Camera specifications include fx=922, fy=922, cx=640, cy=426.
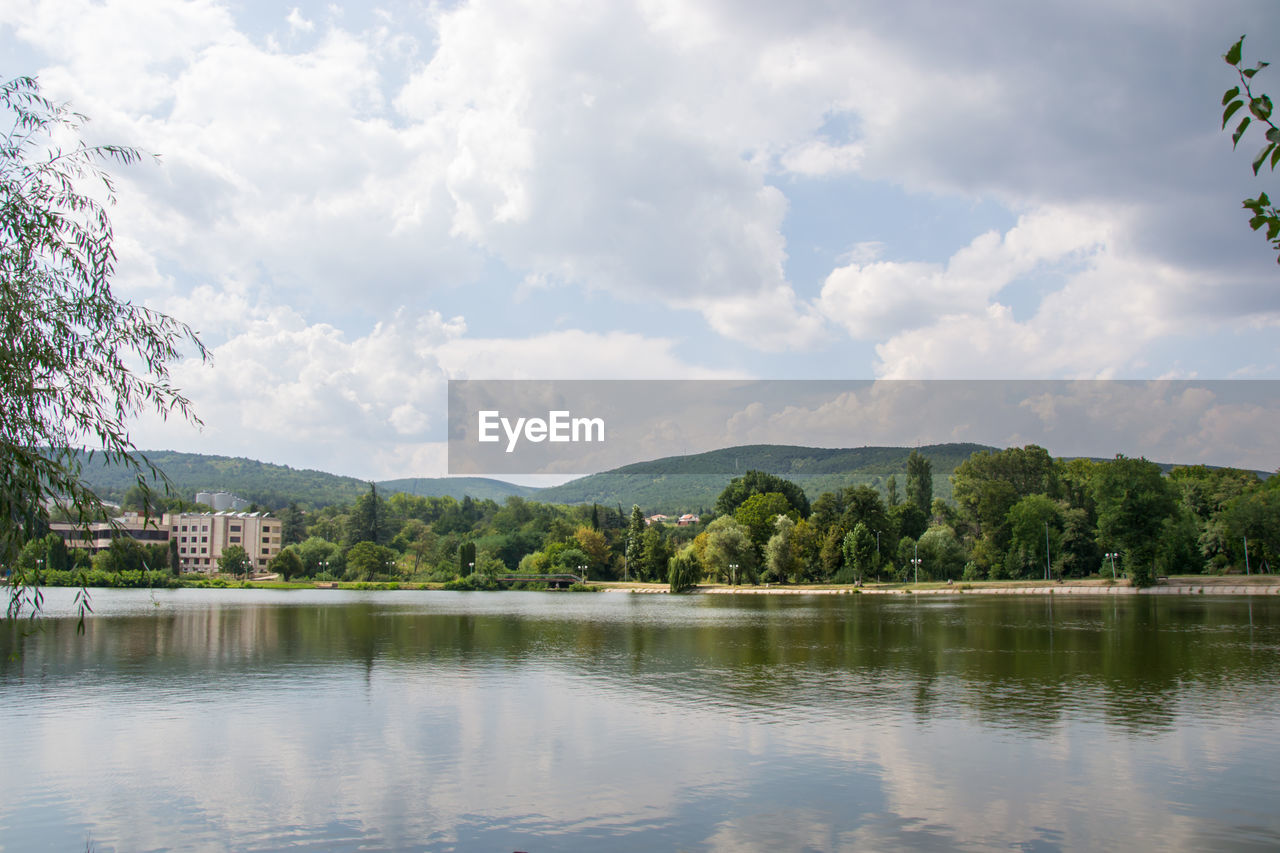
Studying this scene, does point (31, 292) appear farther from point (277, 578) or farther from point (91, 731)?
point (277, 578)

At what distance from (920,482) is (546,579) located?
52.9 m

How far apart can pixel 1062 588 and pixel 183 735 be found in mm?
76990

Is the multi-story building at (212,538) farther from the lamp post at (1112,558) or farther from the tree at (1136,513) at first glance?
the tree at (1136,513)

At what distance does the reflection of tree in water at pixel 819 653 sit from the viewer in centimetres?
2086

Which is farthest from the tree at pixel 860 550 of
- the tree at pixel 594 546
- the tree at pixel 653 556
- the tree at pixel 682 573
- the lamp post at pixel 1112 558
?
the tree at pixel 594 546

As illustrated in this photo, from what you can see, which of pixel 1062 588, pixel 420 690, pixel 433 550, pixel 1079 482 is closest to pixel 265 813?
pixel 420 690

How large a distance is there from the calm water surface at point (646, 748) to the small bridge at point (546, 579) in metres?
96.0

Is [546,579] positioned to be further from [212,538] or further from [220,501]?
[220,501]

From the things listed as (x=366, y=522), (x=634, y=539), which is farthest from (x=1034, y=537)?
(x=366, y=522)

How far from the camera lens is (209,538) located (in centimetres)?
15712

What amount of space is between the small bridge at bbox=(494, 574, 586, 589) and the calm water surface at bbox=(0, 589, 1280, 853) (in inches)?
3778

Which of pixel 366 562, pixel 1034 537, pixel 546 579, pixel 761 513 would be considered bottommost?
pixel 546 579

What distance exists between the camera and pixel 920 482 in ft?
409

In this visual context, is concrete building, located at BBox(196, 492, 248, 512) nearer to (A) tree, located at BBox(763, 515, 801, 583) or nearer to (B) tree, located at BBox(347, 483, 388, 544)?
(B) tree, located at BBox(347, 483, 388, 544)
